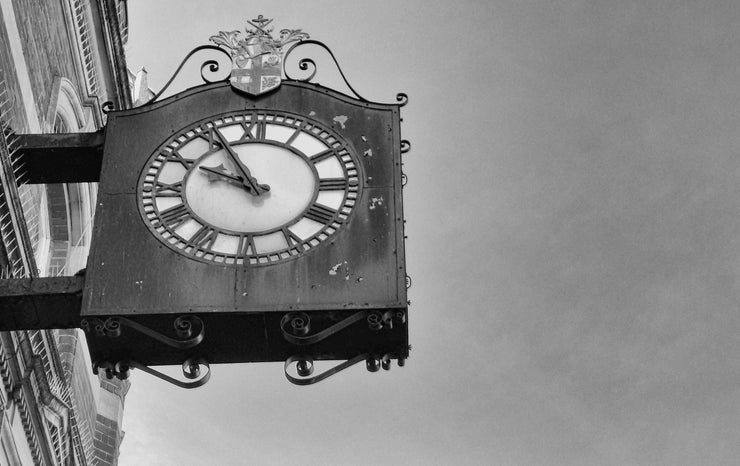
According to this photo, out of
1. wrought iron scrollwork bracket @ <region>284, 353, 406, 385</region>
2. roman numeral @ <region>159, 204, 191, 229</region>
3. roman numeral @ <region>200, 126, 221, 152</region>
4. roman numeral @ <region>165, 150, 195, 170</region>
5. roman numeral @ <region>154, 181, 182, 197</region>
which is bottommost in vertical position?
wrought iron scrollwork bracket @ <region>284, 353, 406, 385</region>

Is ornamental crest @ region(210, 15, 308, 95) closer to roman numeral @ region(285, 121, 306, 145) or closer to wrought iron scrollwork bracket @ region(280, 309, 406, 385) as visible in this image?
roman numeral @ region(285, 121, 306, 145)

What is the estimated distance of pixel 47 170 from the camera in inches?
454

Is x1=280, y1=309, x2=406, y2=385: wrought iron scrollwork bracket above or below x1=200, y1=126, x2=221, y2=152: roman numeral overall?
below

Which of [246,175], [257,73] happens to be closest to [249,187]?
[246,175]

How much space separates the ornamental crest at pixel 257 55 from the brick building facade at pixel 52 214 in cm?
199

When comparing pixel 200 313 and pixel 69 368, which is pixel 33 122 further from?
pixel 200 313

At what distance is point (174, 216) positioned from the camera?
10453mm

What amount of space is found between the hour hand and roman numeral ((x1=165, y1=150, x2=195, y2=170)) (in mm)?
105

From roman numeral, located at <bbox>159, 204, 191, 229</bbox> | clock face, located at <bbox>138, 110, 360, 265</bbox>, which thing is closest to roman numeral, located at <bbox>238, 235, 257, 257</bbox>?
clock face, located at <bbox>138, 110, 360, 265</bbox>

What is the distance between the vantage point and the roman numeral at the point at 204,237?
10.2m

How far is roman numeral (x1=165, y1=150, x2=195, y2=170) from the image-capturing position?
1090 cm

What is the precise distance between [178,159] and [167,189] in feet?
1.20

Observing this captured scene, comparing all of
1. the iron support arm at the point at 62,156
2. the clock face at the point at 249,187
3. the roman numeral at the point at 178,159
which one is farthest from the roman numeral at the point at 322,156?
the iron support arm at the point at 62,156

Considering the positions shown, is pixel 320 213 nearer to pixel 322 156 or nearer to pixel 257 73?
pixel 322 156
